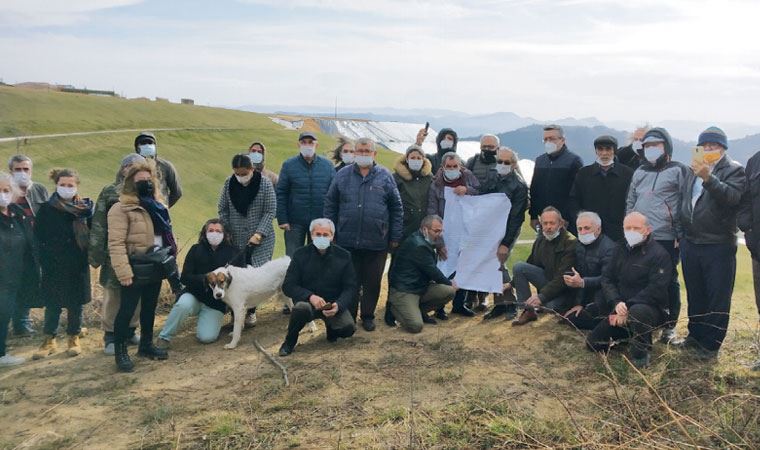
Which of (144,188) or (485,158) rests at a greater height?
(485,158)

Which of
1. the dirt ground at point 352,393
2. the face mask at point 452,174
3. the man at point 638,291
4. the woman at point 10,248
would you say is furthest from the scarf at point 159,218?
the man at point 638,291

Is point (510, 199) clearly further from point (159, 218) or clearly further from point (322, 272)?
point (159, 218)

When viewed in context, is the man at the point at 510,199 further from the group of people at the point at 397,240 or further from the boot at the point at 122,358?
the boot at the point at 122,358

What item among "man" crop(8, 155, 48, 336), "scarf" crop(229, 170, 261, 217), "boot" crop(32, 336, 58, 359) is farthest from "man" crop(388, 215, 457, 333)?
"man" crop(8, 155, 48, 336)

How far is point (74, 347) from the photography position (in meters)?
6.12

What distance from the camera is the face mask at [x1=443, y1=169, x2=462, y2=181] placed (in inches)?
278

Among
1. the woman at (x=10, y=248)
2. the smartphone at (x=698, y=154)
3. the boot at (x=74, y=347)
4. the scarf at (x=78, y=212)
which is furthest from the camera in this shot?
the boot at (x=74, y=347)

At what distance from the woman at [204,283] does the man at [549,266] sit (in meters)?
3.41

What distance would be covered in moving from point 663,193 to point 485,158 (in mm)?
2250

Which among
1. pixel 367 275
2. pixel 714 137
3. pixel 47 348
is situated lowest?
pixel 47 348

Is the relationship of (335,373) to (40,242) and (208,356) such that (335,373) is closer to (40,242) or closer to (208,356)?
(208,356)

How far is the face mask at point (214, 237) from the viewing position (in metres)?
6.35

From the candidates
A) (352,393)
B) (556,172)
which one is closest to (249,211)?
(352,393)

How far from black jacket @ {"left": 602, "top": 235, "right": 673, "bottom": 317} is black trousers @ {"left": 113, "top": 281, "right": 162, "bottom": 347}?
4627 millimetres
